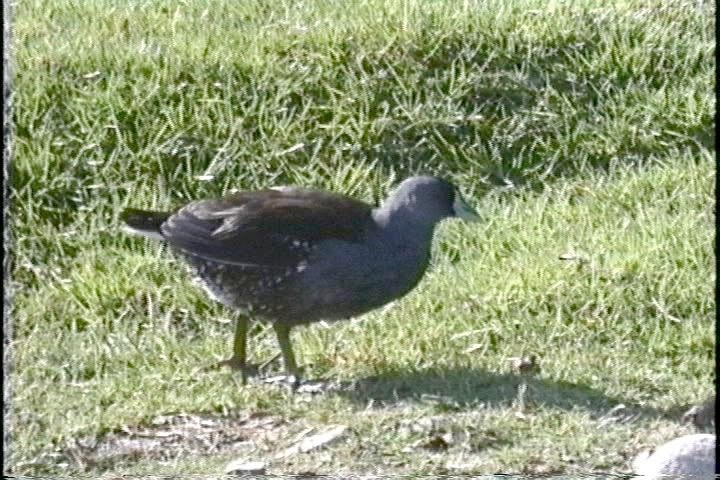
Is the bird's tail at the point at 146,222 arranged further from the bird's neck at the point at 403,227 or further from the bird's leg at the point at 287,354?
the bird's neck at the point at 403,227

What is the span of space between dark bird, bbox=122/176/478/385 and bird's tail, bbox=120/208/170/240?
0.02 m

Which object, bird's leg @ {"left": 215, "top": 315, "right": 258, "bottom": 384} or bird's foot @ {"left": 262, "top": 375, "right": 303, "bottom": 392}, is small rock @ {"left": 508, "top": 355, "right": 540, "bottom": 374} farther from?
bird's leg @ {"left": 215, "top": 315, "right": 258, "bottom": 384}

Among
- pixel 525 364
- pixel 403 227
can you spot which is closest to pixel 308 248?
pixel 403 227

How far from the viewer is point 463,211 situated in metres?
5.06

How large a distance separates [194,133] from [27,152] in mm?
503

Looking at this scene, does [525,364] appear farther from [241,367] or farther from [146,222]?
[146,222]

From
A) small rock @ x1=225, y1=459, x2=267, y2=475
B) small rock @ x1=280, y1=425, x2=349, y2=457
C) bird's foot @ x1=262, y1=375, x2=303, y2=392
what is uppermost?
bird's foot @ x1=262, y1=375, x2=303, y2=392

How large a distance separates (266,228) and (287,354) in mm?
371

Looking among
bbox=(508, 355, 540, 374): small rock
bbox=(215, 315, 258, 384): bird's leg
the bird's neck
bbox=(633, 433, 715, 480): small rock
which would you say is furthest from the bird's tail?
bbox=(633, 433, 715, 480): small rock

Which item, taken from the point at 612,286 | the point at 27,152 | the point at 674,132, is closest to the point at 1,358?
the point at 27,152

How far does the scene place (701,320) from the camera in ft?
17.3

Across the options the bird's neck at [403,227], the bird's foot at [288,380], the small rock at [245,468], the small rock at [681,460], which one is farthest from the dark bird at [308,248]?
the small rock at [681,460]

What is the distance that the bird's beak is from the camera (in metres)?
5.04

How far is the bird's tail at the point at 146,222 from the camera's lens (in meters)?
5.03
